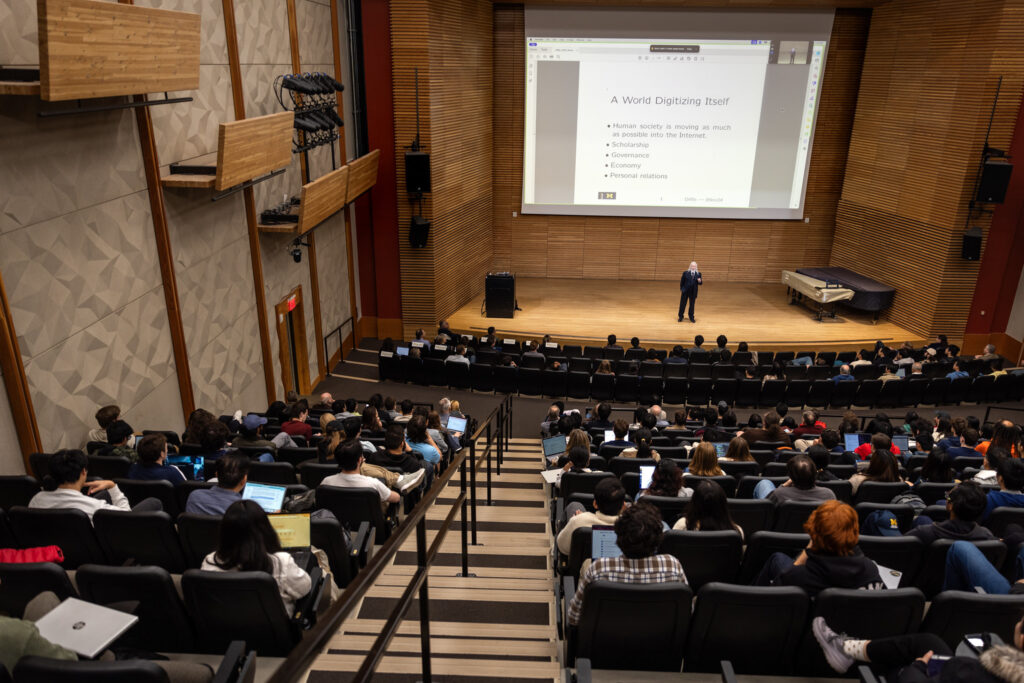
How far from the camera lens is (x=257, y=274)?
33.6ft

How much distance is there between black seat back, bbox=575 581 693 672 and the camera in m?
2.98

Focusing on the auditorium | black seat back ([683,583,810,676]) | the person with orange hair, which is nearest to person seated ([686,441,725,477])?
the auditorium

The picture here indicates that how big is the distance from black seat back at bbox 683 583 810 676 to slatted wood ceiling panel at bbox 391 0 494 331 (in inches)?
475

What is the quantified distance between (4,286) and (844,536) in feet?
21.0

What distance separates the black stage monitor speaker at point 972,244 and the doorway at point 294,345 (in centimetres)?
1288

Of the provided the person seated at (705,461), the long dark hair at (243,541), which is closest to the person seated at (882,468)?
the person seated at (705,461)

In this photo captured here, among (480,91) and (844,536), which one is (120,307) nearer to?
(844,536)

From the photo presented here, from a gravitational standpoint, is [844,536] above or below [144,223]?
below

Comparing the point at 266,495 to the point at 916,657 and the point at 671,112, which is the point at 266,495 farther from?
the point at 671,112

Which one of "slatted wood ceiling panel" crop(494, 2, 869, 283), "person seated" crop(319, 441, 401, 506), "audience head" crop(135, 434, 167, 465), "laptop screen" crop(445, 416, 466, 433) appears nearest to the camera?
"person seated" crop(319, 441, 401, 506)

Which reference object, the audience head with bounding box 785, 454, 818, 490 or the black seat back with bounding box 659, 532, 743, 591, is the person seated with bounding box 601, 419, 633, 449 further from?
the black seat back with bounding box 659, 532, 743, 591

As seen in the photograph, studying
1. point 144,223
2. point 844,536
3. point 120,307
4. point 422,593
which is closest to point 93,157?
point 144,223

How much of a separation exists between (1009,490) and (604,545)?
3290 mm

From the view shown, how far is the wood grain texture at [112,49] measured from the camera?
5.04m
